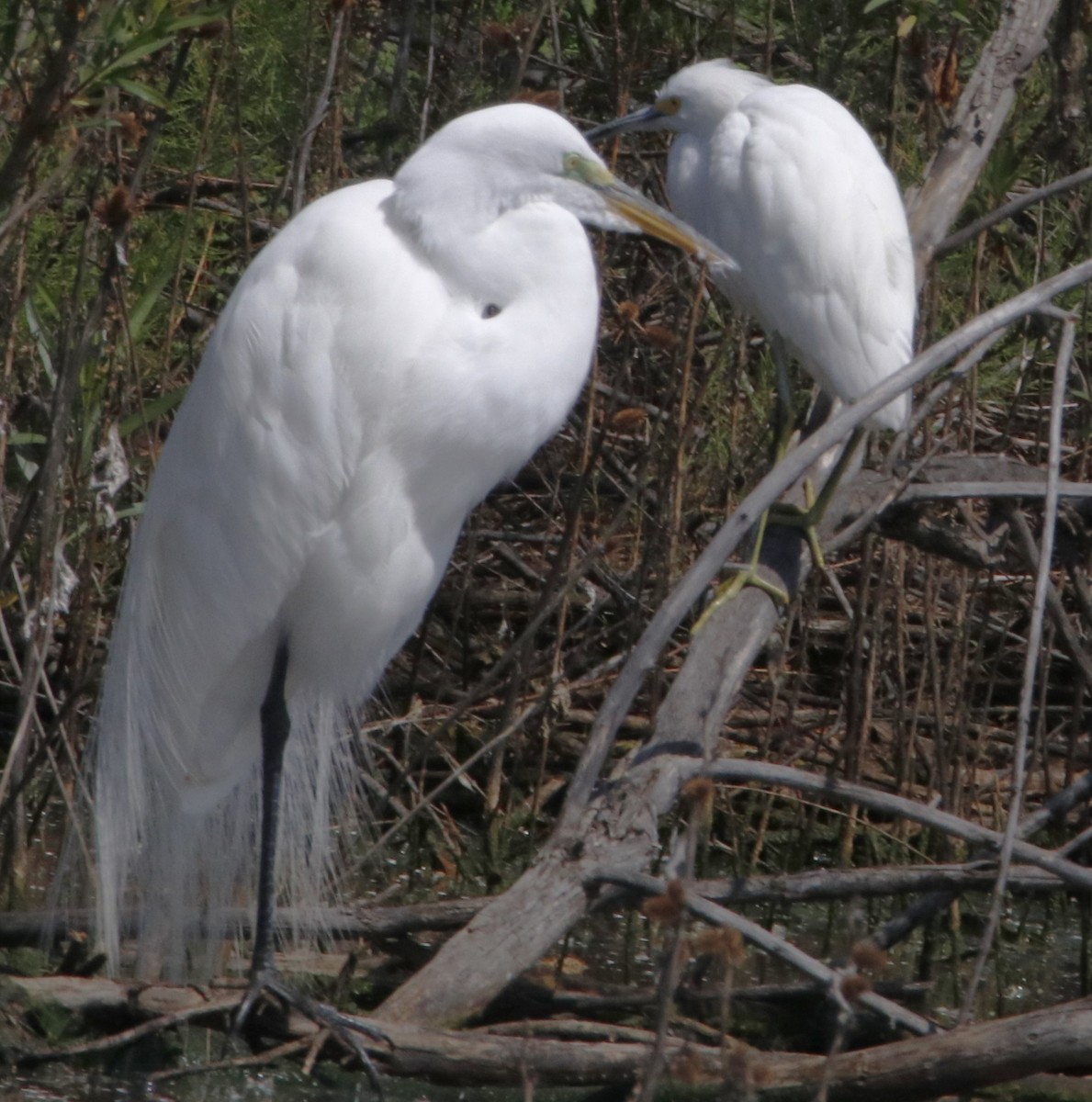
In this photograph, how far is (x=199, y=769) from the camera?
9.10 ft

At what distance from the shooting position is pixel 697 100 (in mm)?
3670

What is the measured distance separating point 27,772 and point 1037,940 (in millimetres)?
2242

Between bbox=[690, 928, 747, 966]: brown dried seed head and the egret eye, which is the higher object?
the egret eye

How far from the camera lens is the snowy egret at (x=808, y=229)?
3.15 metres

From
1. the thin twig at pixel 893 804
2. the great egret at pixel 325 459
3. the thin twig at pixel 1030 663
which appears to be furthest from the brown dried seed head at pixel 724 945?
the great egret at pixel 325 459

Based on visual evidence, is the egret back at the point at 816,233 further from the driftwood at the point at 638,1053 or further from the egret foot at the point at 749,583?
the driftwood at the point at 638,1053

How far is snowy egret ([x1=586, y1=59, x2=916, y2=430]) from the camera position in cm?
315

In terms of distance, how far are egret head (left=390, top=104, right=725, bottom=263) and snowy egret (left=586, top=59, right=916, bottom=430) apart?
0.75m

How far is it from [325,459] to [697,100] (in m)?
1.60

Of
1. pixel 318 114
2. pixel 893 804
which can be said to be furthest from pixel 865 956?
pixel 318 114

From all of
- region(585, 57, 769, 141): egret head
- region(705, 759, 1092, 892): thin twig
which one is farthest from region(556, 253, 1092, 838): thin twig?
region(585, 57, 769, 141): egret head

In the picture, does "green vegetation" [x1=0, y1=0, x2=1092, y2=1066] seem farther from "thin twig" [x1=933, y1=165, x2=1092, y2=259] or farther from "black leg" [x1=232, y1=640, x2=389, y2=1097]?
"black leg" [x1=232, y1=640, x2=389, y2=1097]

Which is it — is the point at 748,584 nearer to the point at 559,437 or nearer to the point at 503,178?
the point at 503,178

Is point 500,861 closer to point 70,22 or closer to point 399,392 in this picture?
point 399,392
